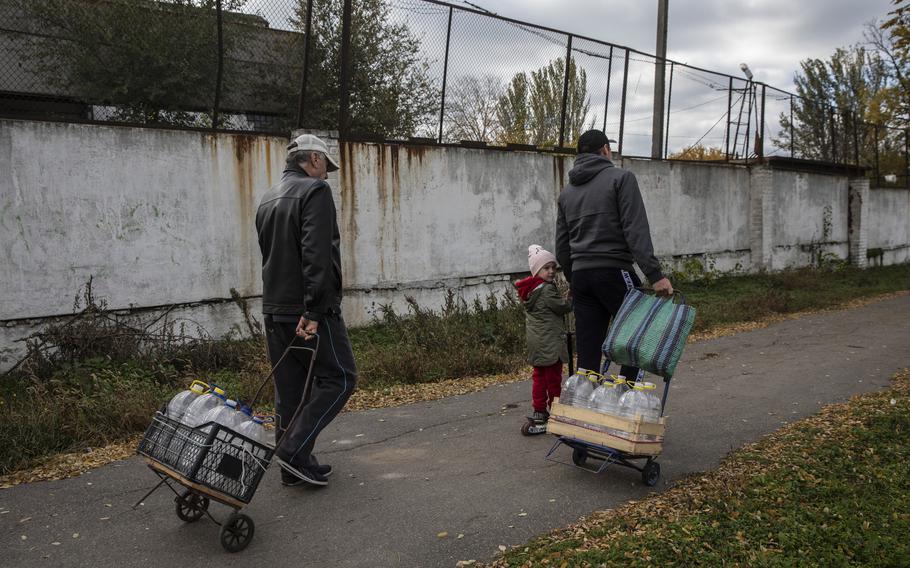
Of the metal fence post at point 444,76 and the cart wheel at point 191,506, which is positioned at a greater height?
the metal fence post at point 444,76

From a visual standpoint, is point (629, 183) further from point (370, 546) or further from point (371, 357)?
point (371, 357)

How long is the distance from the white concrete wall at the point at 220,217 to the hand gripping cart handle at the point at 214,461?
15.6ft

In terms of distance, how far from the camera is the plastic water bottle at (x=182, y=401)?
3523 millimetres

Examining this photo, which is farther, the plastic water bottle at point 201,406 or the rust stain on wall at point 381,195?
the rust stain on wall at point 381,195

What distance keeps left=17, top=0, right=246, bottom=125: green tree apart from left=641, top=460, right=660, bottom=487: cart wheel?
6871mm

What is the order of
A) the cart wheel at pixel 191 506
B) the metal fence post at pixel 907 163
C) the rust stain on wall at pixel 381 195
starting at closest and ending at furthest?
1. the cart wheel at pixel 191 506
2. the rust stain on wall at pixel 381 195
3. the metal fence post at pixel 907 163

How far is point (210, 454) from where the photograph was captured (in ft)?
10.6

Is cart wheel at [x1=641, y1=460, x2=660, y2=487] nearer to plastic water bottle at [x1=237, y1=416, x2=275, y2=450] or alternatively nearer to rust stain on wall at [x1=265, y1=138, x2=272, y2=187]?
plastic water bottle at [x1=237, y1=416, x2=275, y2=450]

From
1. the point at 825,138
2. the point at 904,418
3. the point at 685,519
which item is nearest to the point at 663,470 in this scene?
the point at 685,519

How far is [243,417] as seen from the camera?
3.57 m

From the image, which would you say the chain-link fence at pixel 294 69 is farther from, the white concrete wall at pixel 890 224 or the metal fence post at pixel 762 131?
the white concrete wall at pixel 890 224

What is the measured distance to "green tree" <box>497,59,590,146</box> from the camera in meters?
11.8

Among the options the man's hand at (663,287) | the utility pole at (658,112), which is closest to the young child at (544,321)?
the man's hand at (663,287)

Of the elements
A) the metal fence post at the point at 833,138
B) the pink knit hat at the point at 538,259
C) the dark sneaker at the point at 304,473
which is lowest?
the dark sneaker at the point at 304,473
